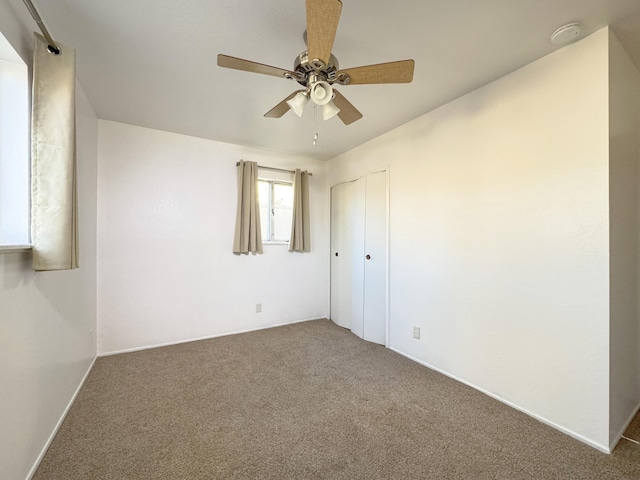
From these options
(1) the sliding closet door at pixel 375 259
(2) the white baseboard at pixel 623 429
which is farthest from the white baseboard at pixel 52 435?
(2) the white baseboard at pixel 623 429

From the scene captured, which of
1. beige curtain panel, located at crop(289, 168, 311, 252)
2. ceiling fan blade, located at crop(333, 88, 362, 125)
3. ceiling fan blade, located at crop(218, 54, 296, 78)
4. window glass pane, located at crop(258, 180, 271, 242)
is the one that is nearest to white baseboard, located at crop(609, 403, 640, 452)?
ceiling fan blade, located at crop(333, 88, 362, 125)

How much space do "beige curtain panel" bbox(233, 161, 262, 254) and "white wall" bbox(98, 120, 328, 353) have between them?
0.42 feet

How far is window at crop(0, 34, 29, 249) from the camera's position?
140cm

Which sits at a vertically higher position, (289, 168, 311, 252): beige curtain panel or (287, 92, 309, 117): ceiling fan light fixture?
(287, 92, 309, 117): ceiling fan light fixture

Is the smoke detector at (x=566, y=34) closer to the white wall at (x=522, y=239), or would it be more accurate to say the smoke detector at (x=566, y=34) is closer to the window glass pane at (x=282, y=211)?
the white wall at (x=522, y=239)

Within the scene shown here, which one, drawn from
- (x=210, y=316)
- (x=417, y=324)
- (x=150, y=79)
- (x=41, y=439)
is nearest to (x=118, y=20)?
(x=150, y=79)

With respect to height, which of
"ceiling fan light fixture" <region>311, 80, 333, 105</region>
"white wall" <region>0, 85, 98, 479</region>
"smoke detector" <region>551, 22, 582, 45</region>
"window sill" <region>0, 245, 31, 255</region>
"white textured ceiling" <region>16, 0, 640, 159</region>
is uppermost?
"white textured ceiling" <region>16, 0, 640, 159</region>

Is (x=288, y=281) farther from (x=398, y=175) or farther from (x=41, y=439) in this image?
(x=41, y=439)

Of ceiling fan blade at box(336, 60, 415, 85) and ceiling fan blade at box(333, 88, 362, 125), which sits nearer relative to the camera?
ceiling fan blade at box(336, 60, 415, 85)

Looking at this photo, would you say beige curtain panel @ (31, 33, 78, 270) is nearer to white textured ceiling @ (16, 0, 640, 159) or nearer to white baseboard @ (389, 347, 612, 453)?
white textured ceiling @ (16, 0, 640, 159)

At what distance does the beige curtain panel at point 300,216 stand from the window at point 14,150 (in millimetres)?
2738

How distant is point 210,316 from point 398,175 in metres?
2.83

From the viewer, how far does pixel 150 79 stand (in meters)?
2.14

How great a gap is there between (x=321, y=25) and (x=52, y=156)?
1.55m
